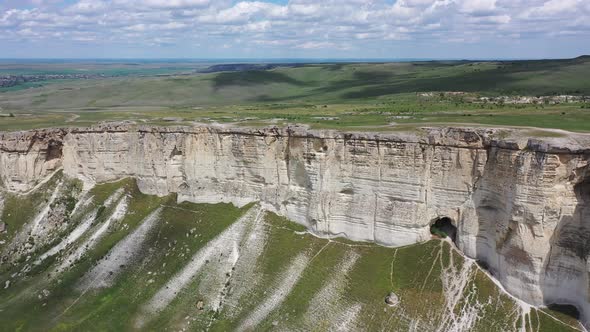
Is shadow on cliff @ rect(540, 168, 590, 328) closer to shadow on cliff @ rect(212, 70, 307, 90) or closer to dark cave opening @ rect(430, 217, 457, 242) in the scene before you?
dark cave opening @ rect(430, 217, 457, 242)

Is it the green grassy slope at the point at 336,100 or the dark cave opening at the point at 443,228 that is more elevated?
the green grassy slope at the point at 336,100

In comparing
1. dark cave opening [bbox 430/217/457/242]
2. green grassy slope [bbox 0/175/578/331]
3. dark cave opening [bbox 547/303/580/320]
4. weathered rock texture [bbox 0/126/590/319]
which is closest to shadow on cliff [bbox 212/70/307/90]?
weathered rock texture [bbox 0/126/590/319]

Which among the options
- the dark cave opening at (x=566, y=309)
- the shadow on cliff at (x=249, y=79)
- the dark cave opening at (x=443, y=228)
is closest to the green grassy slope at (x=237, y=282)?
the dark cave opening at (x=566, y=309)

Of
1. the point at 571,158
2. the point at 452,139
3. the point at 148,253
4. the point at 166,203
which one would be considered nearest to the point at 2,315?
the point at 148,253

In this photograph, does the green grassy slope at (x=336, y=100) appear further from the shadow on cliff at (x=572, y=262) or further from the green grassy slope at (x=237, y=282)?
the green grassy slope at (x=237, y=282)

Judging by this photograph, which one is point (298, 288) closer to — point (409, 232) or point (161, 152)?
point (409, 232)

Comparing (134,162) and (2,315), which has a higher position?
(134,162)
